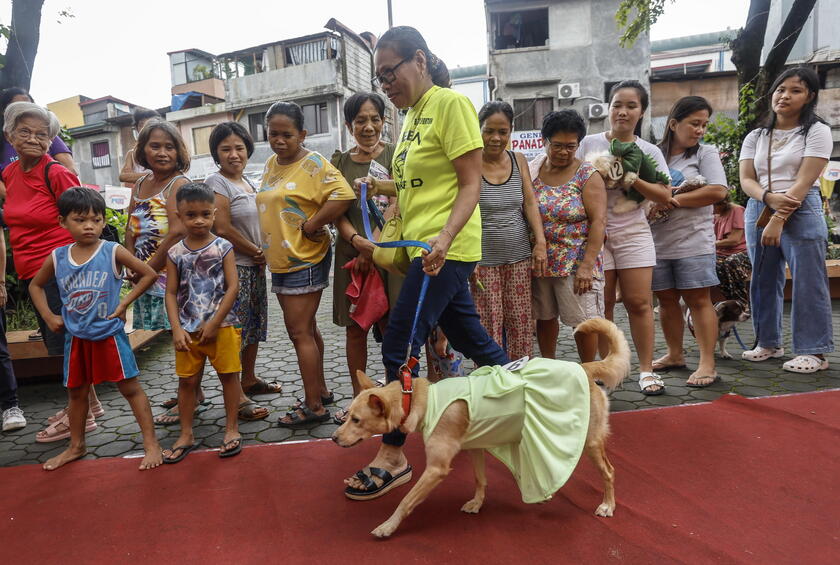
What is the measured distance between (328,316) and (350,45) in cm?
1823

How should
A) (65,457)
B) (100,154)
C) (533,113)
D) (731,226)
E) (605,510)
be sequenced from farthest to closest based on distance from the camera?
(100,154)
(533,113)
(731,226)
(65,457)
(605,510)

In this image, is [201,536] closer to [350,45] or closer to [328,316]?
[328,316]

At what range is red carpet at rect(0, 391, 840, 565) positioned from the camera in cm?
207

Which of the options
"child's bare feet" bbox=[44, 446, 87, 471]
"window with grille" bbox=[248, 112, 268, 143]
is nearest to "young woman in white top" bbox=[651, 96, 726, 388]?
"child's bare feet" bbox=[44, 446, 87, 471]

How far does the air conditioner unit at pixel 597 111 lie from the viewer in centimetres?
1800

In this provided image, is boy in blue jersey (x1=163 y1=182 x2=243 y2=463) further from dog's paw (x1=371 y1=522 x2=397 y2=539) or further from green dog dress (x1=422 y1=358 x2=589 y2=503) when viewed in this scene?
green dog dress (x1=422 y1=358 x2=589 y2=503)

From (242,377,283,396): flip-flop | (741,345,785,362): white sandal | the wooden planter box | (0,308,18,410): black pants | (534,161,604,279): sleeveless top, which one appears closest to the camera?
(534,161,604,279): sleeveless top

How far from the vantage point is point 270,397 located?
4.15 meters

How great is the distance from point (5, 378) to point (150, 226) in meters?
1.67

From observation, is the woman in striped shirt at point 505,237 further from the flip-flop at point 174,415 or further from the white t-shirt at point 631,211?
the flip-flop at point 174,415

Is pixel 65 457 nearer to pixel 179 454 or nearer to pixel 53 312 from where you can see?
pixel 179 454

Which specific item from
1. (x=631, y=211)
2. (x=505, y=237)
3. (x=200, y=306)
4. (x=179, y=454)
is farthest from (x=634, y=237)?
(x=179, y=454)

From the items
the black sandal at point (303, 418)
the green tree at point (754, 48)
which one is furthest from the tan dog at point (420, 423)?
the green tree at point (754, 48)

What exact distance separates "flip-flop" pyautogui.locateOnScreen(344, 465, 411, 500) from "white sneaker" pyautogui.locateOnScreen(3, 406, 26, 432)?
2.84 metres
